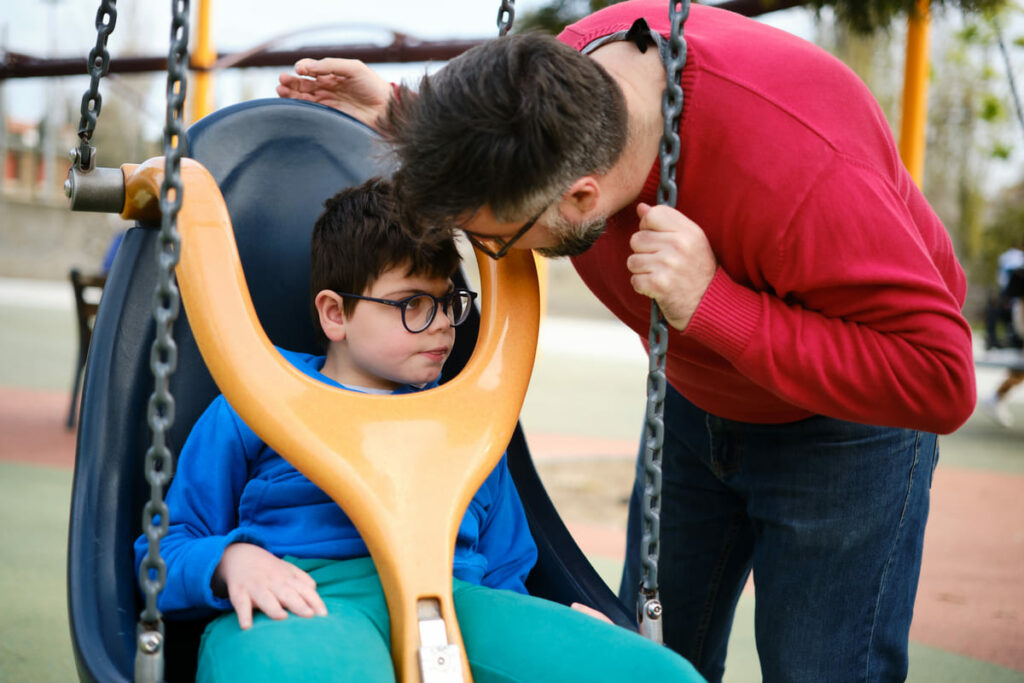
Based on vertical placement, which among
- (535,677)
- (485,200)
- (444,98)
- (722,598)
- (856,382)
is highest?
(444,98)

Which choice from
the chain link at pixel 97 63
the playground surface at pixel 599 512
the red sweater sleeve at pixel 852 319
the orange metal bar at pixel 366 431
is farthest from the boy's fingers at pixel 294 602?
the playground surface at pixel 599 512

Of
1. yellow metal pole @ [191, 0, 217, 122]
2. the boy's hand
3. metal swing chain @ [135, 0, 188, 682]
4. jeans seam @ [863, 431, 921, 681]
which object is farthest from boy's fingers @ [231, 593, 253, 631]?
yellow metal pole @ [191, 0, 217, 122]

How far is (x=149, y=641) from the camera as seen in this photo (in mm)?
1124

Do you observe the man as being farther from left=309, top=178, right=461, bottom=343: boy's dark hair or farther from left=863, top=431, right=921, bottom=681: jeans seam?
left=309, top=178, right=461, bottom=343: boy's dark hair

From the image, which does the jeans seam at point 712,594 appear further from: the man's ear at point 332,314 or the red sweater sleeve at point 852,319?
the man's ear at point 332,314

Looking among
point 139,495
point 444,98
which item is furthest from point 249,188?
point 444,98

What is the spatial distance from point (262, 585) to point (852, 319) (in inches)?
33.6

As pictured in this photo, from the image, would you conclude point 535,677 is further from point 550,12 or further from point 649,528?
point 550,12

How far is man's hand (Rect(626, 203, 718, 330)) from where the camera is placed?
1240mm

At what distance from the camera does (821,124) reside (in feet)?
4.17

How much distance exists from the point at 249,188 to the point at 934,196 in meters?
23.4

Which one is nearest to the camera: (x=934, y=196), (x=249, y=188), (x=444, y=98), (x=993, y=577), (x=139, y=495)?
(x=444, y=98)

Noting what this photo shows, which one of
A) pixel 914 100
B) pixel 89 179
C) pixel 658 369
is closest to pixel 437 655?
pixel 658 369

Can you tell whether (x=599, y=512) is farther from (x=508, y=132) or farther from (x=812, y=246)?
(x=508, y=132)
